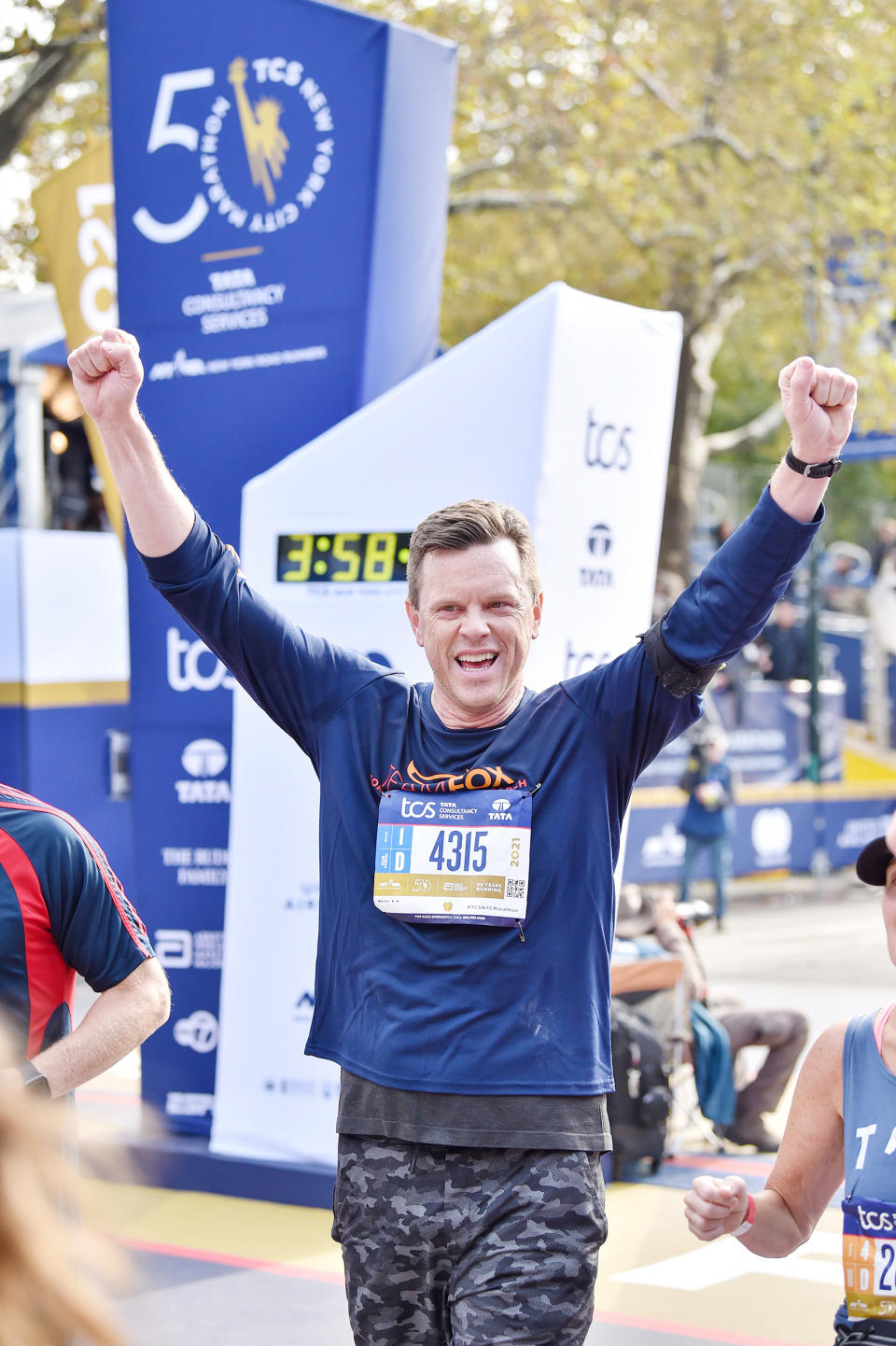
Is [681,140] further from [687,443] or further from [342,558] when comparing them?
[342,558]

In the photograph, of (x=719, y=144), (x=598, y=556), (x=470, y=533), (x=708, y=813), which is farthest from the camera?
(x=719, y=144)

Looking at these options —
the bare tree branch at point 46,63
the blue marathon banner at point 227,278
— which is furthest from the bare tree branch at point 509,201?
the blue marathon banner at point 227,278

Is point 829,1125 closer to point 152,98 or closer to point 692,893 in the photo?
point 152,98

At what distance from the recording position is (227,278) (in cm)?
591

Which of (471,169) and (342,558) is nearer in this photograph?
(342,558)

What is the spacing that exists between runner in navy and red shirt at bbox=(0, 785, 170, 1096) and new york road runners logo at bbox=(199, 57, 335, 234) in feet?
11.6

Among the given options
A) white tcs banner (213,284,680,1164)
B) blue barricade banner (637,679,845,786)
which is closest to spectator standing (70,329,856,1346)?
white tcs banner (213,284,680,1164)

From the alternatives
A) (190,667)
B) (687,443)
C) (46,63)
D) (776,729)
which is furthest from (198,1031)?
(687,443)

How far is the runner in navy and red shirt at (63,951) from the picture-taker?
8.29 feet

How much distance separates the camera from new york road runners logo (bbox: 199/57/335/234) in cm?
560

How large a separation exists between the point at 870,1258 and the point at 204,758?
4.15 m

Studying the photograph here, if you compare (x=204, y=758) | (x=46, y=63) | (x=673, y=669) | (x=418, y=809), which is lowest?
(x=204, y=758)

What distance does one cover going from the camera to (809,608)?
15258 mm

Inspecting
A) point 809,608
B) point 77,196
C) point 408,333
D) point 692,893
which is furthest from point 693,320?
point 408,333
